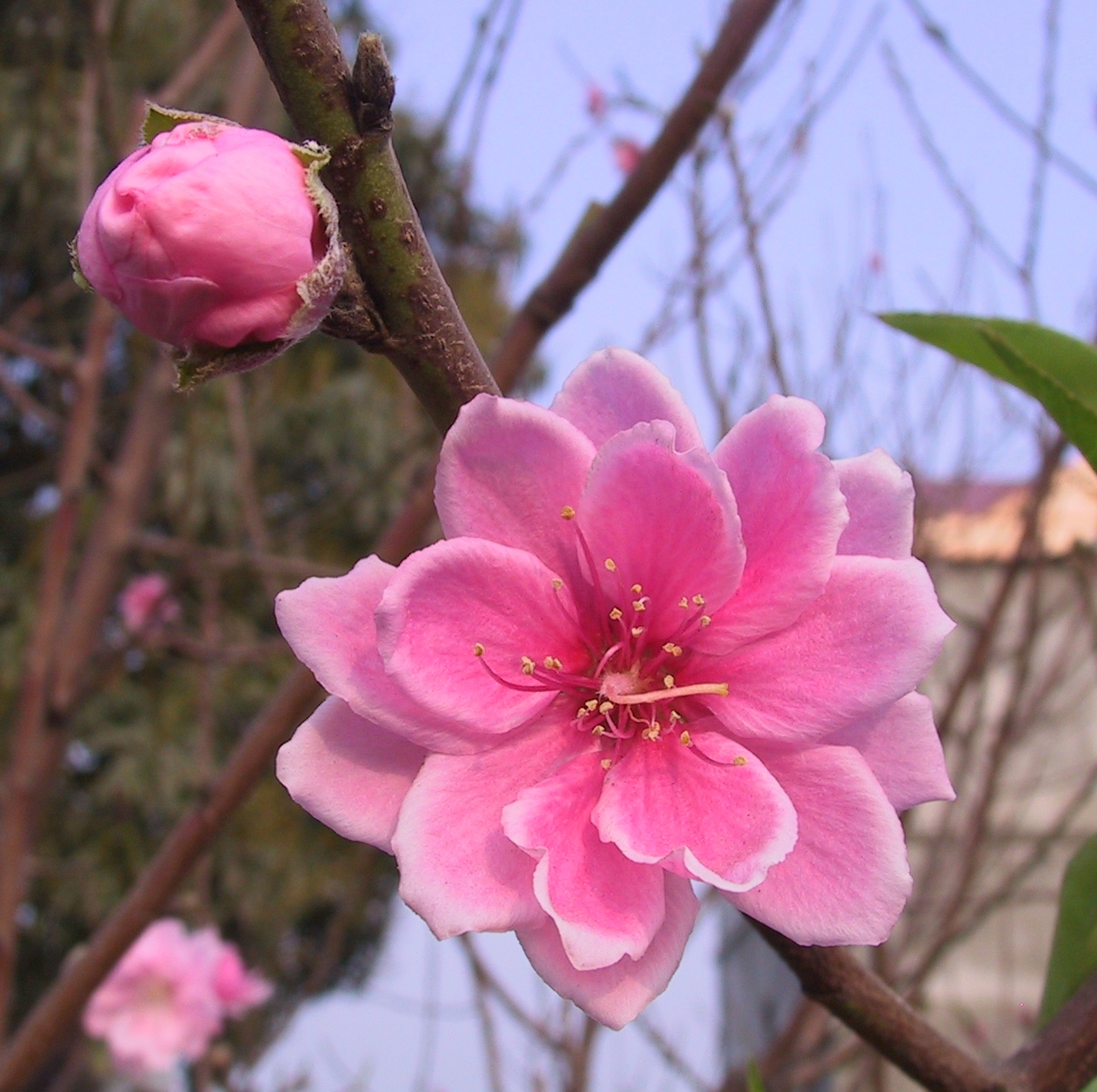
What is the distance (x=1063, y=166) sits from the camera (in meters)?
1.72

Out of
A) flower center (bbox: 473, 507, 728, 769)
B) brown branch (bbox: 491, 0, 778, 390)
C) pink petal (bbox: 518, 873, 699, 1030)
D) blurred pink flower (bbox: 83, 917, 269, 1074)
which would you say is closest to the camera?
pink petal (bbox: 518, 873, 699, 1030)

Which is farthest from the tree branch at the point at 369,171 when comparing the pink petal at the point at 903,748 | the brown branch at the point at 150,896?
the brown branch at the point at 150,896

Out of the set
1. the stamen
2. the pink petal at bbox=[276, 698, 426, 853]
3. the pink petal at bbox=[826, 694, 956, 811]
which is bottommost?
the pink petal at bbox=[276, 698, 426, 853]

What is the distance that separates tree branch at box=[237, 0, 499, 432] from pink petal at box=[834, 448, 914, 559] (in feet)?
0.90

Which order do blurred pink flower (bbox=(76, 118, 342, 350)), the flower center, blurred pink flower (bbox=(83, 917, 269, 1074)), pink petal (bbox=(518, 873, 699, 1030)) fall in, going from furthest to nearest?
blurred pink flower (bbox=(83, 917, 269, 1074)), the flower center, pink petal (bbox=(518, 873, 699, 1030)), blurred pink flower (bbox=(76, 118, 342, 350))

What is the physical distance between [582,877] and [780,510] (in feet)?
0.84

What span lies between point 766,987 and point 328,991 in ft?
15.4

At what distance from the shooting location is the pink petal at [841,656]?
62 cm

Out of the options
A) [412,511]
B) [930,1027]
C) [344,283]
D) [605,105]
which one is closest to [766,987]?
[605,105]

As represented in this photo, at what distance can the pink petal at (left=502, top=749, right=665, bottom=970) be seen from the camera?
1.97 ft

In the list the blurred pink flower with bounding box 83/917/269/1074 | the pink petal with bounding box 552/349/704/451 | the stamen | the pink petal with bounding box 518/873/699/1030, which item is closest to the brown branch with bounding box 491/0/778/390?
the pink petal with bounding box 552/349/704/451

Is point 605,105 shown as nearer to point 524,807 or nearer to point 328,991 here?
point 524,807

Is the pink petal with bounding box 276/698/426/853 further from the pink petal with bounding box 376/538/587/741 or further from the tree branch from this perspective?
the tree branch

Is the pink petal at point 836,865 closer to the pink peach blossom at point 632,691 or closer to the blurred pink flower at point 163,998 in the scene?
the pink peach blossom at point 632,691
